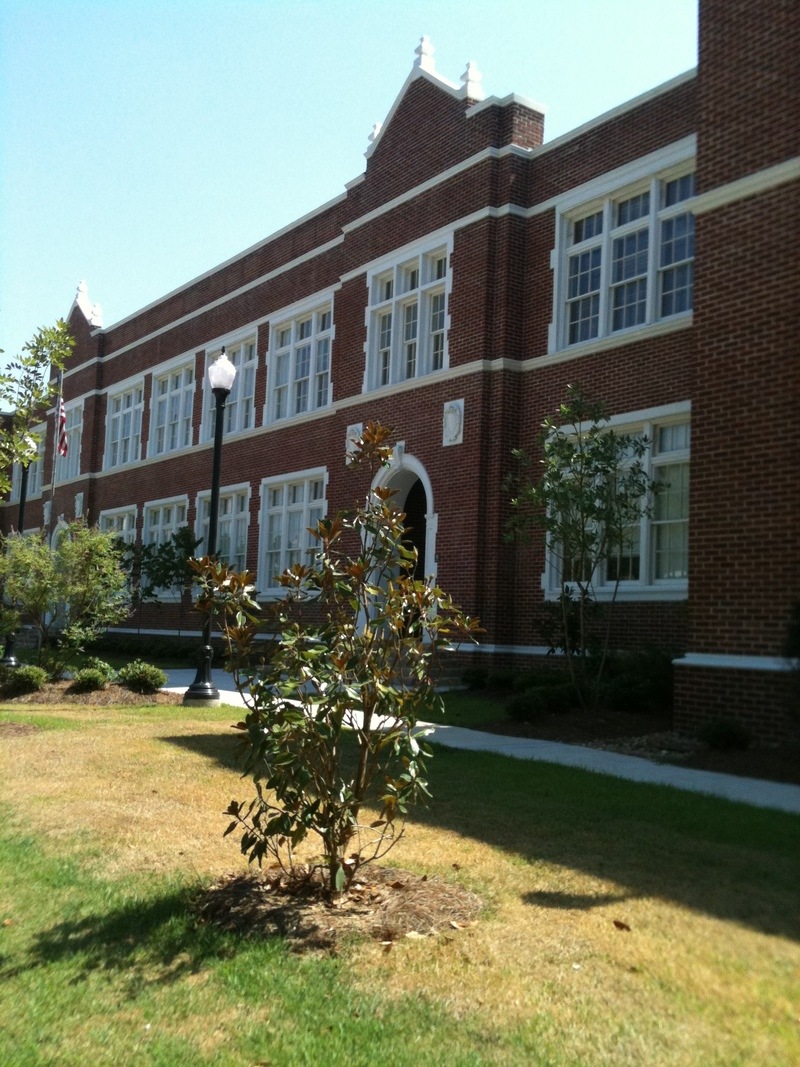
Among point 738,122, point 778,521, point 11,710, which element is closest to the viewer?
point 778,521

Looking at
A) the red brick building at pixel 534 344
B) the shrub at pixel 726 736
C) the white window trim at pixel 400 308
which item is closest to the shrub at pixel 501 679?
the red brick building at pixel 534 344

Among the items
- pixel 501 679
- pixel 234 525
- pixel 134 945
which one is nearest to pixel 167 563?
pixel 234 525

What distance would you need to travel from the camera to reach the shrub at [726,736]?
1030 centimetres

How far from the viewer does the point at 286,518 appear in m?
24.8

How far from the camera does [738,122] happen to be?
1158 centimetres

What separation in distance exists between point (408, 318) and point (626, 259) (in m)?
5.75

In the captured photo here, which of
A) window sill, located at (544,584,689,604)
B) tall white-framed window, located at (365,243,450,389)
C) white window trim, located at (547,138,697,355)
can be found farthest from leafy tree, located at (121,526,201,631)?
window sill, located at (544,584,689,604)

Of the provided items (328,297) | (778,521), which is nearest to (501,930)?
(778,521)

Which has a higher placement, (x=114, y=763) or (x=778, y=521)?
(x=778, y=521)

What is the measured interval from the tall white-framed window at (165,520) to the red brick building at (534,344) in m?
0.14

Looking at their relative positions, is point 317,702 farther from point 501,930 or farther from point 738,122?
point 738,122

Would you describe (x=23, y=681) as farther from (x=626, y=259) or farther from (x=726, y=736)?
(x=626, y=259)

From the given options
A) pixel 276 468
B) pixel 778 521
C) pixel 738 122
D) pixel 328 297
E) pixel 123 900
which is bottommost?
pixel 123 900

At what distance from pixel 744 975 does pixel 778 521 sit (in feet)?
23.0
